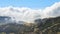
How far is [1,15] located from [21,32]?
0.55m

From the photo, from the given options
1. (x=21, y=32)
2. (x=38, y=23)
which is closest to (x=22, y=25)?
(x=21, y=32)

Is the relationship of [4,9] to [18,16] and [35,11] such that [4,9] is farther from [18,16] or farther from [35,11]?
[35,11]

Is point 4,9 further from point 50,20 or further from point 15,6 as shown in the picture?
point 50,20

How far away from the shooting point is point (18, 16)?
9.52ft

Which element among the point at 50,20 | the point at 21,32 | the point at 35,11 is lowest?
the point at 21,32

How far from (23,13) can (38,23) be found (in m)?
0.37

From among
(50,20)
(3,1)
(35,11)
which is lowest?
(50,20)

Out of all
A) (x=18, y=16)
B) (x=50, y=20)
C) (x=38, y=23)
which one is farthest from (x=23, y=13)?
(x=50, y=20)

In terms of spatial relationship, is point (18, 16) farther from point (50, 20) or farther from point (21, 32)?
point (50, 20)

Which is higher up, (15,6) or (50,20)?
(15,6)

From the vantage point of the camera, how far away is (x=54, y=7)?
284 cm

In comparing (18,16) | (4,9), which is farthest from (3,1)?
(18,16)

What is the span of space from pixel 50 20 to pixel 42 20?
0.52 ft

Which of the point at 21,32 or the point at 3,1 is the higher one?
the point at 3,1
